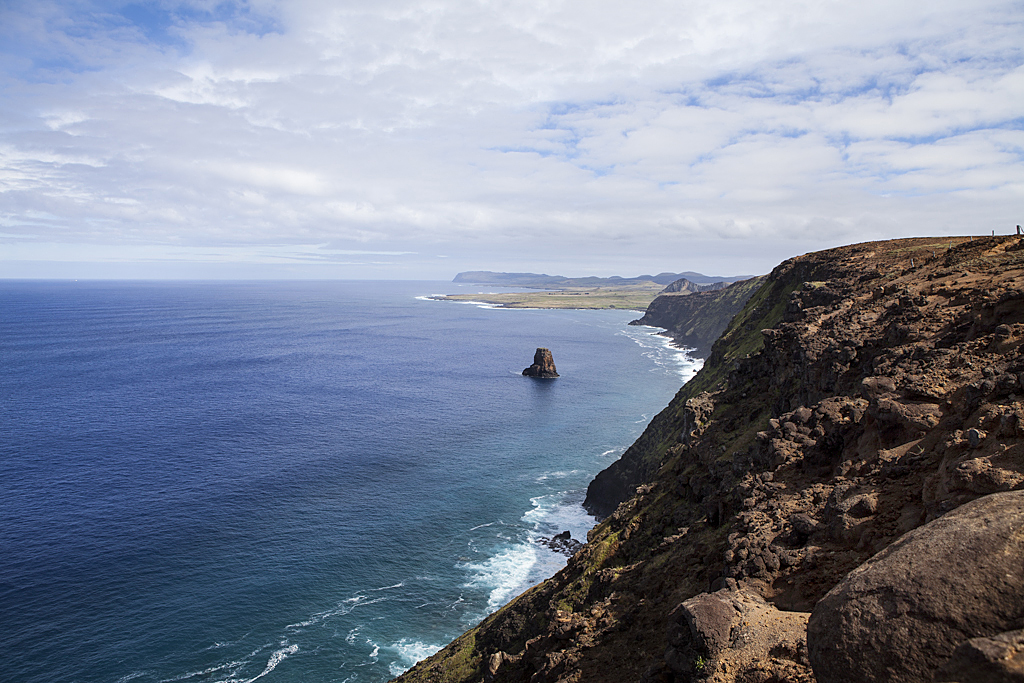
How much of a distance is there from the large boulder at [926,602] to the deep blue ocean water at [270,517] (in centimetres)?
4526

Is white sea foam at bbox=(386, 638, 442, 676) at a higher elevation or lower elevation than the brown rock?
lower

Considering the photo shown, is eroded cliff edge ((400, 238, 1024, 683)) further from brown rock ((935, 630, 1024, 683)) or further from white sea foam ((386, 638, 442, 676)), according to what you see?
brown rock ((935, 630, 1024, 683))

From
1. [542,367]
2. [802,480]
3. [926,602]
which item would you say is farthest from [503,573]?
[542,367]

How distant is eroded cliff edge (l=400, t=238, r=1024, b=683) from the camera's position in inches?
890

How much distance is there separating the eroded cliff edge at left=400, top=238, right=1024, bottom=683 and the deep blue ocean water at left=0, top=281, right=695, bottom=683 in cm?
1592

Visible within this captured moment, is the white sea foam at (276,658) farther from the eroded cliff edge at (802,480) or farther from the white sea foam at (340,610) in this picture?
the eroded cliff edge at (802,480)

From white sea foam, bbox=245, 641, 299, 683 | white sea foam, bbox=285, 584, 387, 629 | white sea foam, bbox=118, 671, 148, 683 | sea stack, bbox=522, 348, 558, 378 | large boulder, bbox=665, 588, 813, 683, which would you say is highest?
large boulder, bbox=665, 588, 813, 683

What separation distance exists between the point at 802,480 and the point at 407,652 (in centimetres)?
3870

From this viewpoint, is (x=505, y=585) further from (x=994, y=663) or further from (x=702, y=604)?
(x=994, y=663)

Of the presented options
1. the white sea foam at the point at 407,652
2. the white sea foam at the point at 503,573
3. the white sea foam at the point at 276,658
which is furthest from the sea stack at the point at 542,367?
the white sea foam at the point at 276,658

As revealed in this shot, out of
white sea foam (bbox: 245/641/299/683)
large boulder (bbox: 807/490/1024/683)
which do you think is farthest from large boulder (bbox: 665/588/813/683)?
white sea foam (bbox: 245/641/299/683)

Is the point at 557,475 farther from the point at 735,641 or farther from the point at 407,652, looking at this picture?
the point at 735,641

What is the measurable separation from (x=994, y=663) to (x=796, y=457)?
22.8m

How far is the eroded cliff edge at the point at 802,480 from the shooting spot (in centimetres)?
2259
